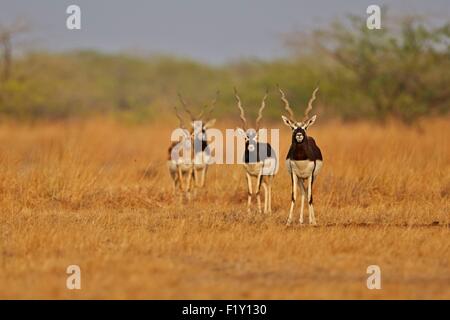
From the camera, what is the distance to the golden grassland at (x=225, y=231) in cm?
795

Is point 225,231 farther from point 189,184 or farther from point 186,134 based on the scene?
point 186,134

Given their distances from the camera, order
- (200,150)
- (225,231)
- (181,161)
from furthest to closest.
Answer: (200,150), (181,161), (225,231)

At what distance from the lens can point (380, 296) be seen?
24.8 feet

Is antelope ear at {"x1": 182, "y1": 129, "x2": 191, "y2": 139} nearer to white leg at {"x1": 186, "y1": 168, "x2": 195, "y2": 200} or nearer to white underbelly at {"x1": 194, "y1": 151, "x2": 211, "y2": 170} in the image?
white underbelly at {"x1": 194, "y1": 151, "x2": 211, "y2": 170}

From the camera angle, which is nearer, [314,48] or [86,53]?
[314,48]

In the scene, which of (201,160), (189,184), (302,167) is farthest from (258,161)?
(201,160)

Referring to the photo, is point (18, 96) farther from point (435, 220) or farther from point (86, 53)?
point (86, 53)

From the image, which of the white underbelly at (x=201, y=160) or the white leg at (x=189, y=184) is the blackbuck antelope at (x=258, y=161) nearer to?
the white leg at (x=189, y=184)

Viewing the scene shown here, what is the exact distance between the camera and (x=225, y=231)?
10.7 meters

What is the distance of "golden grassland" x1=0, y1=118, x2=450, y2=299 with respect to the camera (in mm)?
7945

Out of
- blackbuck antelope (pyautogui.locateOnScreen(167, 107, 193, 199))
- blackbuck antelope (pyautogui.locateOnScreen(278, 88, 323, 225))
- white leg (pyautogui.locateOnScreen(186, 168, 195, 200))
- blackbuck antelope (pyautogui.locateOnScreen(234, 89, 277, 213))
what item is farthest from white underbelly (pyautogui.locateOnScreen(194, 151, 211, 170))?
blackbuck antelope (pyautogui.locateOnScreen(278, 88, 323, 225))

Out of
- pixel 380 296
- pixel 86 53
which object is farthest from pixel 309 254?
pixel 86 53

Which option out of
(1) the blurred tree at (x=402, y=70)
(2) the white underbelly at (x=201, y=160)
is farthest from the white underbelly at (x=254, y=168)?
(1) the blurred tree at (x=402, y=70)
